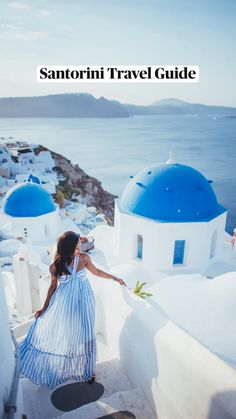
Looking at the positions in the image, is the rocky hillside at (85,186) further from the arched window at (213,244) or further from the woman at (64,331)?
the woman at (64,331)

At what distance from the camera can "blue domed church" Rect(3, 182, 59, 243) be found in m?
13.0

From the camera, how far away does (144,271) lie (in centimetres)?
783

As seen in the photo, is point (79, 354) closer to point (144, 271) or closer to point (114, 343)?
point (114, 343)

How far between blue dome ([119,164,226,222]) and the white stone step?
5239 mm

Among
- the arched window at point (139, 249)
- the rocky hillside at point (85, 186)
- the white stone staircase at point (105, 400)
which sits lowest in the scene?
the rocky hillside at point (85, 186)

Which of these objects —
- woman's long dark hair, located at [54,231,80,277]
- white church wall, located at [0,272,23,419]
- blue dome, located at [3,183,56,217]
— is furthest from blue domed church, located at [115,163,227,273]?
white church wall, located at [0,272,23,419]

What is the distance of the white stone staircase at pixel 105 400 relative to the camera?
279cm

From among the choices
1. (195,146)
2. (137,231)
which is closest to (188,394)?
(137,231)

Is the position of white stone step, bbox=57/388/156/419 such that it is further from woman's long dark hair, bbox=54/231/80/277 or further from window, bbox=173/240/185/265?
window, bbox=173/240/185/265

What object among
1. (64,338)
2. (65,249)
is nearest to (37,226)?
(64,338)

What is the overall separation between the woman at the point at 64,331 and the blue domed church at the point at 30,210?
10.3 metres

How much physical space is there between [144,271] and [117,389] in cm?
465

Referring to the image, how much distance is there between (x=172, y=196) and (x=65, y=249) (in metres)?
5.37

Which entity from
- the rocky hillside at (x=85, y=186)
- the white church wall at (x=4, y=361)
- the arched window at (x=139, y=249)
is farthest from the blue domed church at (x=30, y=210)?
the rocky hillside at (x=85, y=186)
